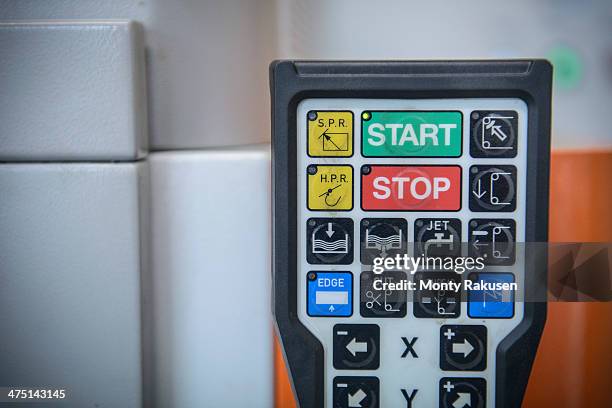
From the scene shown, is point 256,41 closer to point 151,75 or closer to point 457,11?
point 151,75

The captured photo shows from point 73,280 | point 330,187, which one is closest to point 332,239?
point 330,187

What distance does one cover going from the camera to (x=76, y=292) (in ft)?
1.94

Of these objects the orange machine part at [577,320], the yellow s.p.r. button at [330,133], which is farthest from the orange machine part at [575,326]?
the yellow s.p.r. button at [330,133]

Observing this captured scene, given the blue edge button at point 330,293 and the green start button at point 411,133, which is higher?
the green start button at point 411,133

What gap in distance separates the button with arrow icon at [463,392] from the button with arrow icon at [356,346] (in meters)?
0.07

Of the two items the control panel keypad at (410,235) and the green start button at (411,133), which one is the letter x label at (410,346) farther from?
the green start button at (411,133)

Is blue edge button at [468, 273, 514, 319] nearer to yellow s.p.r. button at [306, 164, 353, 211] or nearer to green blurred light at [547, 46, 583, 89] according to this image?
yellow s.p.r. button at [306, 164, 353, 211]

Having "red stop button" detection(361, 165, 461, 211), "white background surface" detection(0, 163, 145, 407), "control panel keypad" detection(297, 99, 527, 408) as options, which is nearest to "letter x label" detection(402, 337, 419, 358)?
"control panel keypad" detection(297, 99, 527, 408)

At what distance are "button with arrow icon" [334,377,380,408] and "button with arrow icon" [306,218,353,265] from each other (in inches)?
4.1

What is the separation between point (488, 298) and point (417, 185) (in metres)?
0.12

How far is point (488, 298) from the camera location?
1.75 ft

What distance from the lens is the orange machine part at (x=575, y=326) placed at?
2.02ft

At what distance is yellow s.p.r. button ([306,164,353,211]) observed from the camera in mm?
532

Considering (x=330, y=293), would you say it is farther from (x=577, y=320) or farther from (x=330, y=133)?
(x=577, y=320)
